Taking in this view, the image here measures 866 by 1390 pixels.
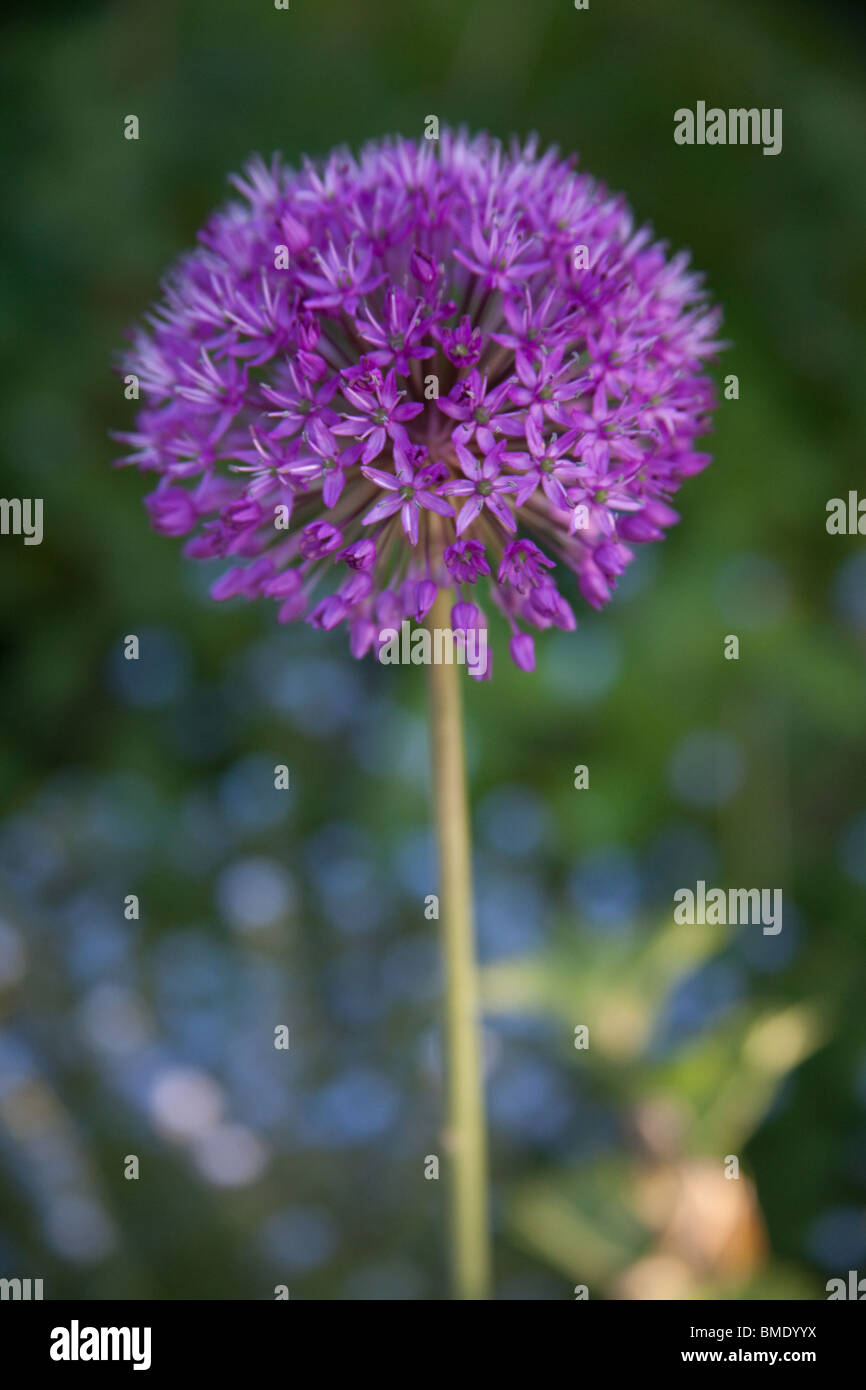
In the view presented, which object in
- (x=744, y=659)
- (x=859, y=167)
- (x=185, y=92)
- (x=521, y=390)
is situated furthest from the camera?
(x=185, y=92)

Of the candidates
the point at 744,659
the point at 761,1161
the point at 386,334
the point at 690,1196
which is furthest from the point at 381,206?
the point at 761,1161

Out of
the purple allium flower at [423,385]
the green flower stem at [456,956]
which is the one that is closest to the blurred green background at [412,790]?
the green flower stem at [456,956]

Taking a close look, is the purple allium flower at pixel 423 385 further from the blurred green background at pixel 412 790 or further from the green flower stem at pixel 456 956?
the blurred green background at pixel 412 790

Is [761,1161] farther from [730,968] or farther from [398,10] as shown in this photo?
[398,10]

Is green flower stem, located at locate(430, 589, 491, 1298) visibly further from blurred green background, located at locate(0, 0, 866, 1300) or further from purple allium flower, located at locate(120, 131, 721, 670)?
blurred green background, located at locate(0, 0, 866, 1300)

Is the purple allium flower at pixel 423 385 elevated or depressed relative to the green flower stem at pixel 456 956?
elevated

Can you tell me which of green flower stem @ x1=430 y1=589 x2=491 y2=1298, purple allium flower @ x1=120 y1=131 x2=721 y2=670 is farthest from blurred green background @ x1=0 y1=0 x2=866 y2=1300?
purple allium flower @ x1=120 y1=131 x2=721 y2=670
